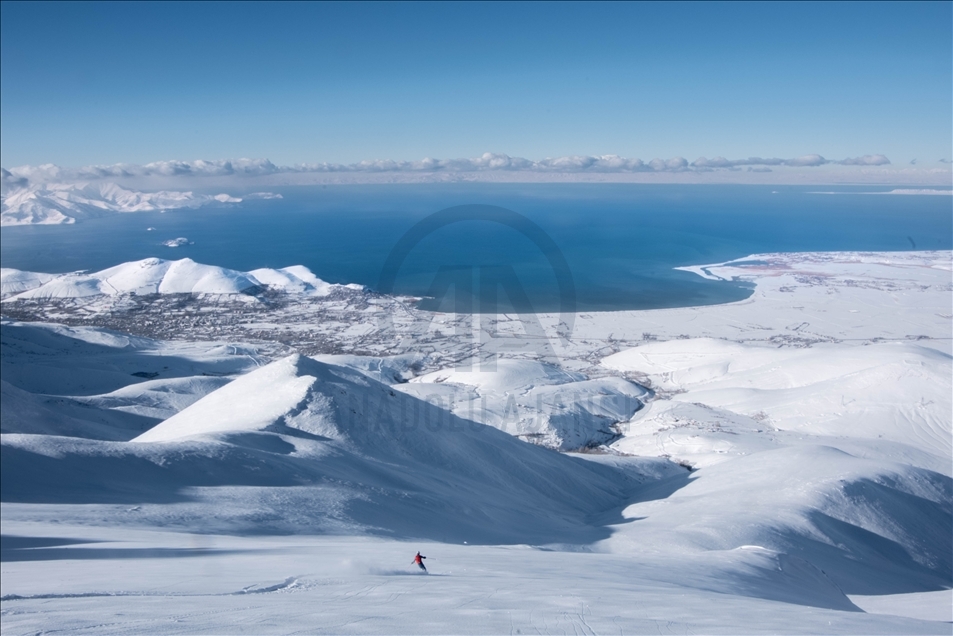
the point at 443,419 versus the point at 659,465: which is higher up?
the point at 443,419

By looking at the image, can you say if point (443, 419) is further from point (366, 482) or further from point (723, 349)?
point (723, 349)

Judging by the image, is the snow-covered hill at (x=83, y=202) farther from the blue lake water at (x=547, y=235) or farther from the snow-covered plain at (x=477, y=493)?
the snow-covered plain at (x=477, y=493)

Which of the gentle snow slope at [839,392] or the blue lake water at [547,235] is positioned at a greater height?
the blue lake water at [547,235]

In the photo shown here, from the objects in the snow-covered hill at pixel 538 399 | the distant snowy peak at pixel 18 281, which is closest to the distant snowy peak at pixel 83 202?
the distant snowy peak at pixel 18 281

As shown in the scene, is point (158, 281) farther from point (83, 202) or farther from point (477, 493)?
point (83, 202)

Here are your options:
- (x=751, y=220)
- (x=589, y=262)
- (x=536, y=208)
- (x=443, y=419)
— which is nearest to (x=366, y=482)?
(x=443, y=419)

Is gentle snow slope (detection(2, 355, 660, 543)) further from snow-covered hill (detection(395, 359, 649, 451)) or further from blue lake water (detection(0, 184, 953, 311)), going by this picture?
blue lake water (detection(0, 184, 953, 311))
